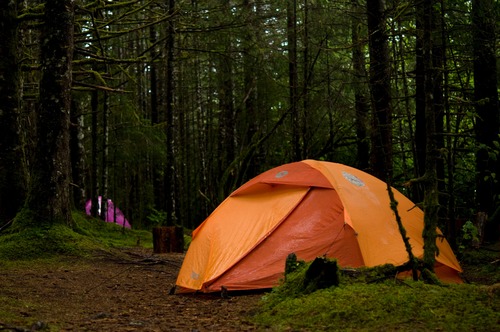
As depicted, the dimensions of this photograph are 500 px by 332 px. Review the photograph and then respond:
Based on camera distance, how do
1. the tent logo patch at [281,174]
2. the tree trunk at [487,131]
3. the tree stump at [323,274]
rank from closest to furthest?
the tree stump at [323,274] → the tent logo patch at [281,174] → the tree trunk at [487,131]

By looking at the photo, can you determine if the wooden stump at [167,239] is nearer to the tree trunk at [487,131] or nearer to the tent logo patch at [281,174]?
the tent logo patch at [281,174]

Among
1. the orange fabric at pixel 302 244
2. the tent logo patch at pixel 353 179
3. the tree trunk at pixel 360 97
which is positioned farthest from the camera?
the tree trunk at pixel 360 97

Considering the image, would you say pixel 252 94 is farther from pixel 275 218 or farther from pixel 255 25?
pixel 275 218

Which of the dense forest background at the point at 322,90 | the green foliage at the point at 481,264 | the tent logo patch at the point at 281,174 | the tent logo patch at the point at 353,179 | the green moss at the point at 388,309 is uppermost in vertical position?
the dense forest background at the point at 322,90

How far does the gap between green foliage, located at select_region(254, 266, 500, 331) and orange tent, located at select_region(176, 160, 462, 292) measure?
5.01 ft

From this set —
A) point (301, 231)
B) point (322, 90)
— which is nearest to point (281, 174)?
point (301, 231)

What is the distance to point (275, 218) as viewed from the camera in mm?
7359

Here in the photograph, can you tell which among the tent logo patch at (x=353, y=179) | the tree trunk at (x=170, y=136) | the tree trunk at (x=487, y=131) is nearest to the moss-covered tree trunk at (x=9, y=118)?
the tree trunk at (x=170, y=136)

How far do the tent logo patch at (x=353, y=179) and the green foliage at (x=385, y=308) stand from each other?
2352 mm

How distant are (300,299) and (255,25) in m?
8.95

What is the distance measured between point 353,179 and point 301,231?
41.8 inches

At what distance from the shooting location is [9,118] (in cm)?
877

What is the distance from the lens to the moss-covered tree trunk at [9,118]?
8.76m

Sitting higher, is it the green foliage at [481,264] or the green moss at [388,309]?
the green moss at [388,309]
